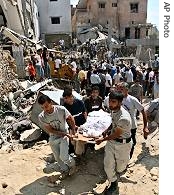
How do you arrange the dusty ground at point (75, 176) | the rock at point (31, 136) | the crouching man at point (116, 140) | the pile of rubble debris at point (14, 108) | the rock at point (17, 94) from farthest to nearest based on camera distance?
the rock at point (17, 94) < the pile of rubble debris at point (14, 108) < the rock at point (31, 136) < the dusty ground at point (75, 176) < the crouching man at point (116, 140)

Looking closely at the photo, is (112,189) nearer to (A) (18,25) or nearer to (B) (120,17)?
(A) (18,25)

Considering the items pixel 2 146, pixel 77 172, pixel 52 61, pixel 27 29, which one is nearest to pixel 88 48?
pixel 27 29

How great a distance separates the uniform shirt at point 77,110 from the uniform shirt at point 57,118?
673 mm

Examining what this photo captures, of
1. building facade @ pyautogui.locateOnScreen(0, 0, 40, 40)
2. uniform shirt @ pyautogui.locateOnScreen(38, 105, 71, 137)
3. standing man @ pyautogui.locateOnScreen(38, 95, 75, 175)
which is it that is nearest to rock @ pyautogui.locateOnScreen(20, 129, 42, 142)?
standing man @ pyautogui.locateOnScreen(38, 95, 75, 175)

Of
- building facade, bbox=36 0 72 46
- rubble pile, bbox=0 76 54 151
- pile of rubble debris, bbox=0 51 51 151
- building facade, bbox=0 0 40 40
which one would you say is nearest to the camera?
rubble pile, bbox=0 76 54 151

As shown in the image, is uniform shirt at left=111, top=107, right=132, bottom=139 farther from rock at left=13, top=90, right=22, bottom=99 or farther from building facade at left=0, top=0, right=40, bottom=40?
building facade at left=0, top=0, right=40, bottom=40

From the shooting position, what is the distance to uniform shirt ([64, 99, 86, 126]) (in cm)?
574

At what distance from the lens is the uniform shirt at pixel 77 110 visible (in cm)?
574

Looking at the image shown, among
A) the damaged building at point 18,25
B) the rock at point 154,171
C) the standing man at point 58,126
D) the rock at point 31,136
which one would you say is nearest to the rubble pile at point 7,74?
the damaged building at point 18,25

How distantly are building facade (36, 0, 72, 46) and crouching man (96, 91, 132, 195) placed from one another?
98.7ft

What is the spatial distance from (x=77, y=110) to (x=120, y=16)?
35.2 metres

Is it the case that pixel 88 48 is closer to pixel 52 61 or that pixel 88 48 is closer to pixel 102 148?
pixel 52 61

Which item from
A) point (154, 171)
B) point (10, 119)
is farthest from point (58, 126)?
point (10, 119)

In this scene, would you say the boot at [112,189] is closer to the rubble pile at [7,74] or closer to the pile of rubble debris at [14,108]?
the pile of rubble debris at [14,108]
